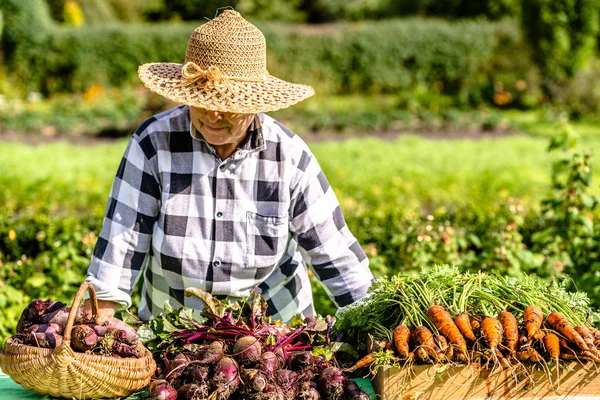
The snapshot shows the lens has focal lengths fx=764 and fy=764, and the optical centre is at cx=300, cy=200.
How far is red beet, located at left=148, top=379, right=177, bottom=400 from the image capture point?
204cm

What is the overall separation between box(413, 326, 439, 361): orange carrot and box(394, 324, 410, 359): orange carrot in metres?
0.03

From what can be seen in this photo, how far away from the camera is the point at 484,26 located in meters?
13.6

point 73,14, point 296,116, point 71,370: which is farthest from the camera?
point 73,14

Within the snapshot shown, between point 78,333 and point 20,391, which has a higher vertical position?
point 78,333

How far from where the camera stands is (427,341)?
84.0 inches

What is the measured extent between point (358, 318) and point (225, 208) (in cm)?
67

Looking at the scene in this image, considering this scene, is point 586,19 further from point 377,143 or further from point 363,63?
point 377,143

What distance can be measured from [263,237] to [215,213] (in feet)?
0.64

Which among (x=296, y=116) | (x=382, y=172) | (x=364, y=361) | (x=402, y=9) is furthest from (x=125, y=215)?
(x=402, y=9)

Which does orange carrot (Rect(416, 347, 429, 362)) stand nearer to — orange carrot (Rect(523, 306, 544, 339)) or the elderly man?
orange carrot (Rect(523, 306, 544, 339))

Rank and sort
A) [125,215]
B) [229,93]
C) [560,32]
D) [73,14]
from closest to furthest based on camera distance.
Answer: [229,93] → [125,215] → [560,32] → [73,14]

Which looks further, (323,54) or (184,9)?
(184,9)

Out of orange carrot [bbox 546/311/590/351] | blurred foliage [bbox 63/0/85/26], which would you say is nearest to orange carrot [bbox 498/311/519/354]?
orange carrot [bbox 546/311/590/351]

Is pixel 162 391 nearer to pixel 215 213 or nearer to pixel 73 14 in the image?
pixel 215 213
